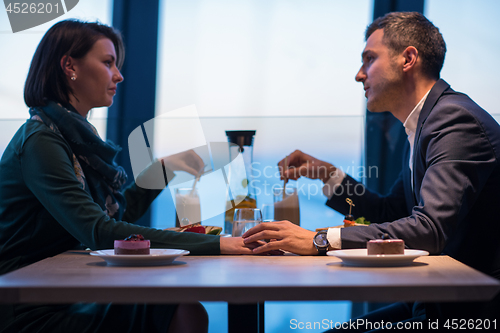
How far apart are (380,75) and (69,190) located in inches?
46.6

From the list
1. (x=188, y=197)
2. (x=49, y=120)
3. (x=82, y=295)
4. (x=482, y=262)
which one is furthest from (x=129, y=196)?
(x=482, y=262)

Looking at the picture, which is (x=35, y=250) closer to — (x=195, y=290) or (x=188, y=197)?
(x=188, y=197)

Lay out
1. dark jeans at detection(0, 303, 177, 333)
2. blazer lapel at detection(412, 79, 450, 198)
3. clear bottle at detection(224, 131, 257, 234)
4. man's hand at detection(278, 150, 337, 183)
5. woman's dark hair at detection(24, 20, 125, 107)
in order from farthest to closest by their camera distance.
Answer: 1. man's hand at detection(278, 150, 337, 183)
2. clear bottle at detection(224, 131, 257, 234)
3. woman's dark hair at detection(24, 20, 125, 107)
4. blazer lapel at detection(412, 79, 450, 198)
5. dark jeans at detection(0, 303, 177, 333)

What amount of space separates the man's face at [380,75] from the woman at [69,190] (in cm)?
89

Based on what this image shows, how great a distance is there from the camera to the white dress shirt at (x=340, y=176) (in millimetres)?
1150

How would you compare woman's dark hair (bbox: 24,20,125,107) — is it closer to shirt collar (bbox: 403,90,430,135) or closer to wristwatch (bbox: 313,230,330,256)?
wristwatch (bbox: 313,230,330,256)

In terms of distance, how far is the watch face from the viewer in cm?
115

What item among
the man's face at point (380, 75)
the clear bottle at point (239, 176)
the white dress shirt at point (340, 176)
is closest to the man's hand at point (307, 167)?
the white dress shirt at point (340, 176)

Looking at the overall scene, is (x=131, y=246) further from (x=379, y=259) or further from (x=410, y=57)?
(x=410, y=57)

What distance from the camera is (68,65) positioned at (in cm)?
161

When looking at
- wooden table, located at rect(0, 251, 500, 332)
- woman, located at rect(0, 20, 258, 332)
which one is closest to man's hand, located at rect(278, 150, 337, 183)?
woman, located at rect(0, 20, 258, 332)

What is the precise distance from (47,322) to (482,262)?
1.16 meters


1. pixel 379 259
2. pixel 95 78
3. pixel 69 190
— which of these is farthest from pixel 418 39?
pixel 69 190

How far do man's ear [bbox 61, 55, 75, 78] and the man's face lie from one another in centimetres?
110
